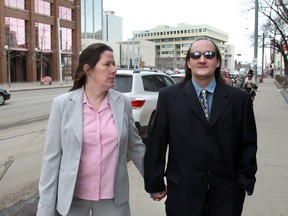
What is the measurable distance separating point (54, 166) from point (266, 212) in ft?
9.14

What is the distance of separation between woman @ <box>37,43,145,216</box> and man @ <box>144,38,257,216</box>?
25 cm

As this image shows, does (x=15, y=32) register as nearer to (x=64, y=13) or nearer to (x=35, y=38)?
(x=35, y=38)

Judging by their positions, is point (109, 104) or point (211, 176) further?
point (109, 104)

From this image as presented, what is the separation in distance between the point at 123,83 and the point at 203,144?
6.44 m

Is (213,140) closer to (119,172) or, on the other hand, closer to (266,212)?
(119,172)

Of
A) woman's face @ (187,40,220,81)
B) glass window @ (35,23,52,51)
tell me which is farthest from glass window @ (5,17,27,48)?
woman's face @ (187,40,220,81)

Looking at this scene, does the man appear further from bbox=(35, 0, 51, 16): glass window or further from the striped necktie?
bbox=(35, 0, 51, 16): glass window

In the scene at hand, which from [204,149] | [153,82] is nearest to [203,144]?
[204,149]

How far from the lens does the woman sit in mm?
2430

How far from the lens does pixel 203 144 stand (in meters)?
2.32

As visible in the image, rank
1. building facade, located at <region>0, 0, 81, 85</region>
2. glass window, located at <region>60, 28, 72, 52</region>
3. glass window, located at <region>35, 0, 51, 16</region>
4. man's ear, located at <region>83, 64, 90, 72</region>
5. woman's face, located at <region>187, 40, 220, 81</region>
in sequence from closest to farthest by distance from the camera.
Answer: woman's face, located at <region>187, 40, 220, 81</region> < man's ear, located at <region>83, 64, 90, 72</region> < building facade, located at <region>0, 0, 81, 85</region> < glass window, located at <region>35, 0, 51, 16</region> < glass window, located at <region>60, 28, 72, 52</region>

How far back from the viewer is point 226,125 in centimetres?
234

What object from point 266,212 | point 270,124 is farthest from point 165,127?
point 270,124

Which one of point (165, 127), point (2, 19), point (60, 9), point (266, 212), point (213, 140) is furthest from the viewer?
point (60, 9)
